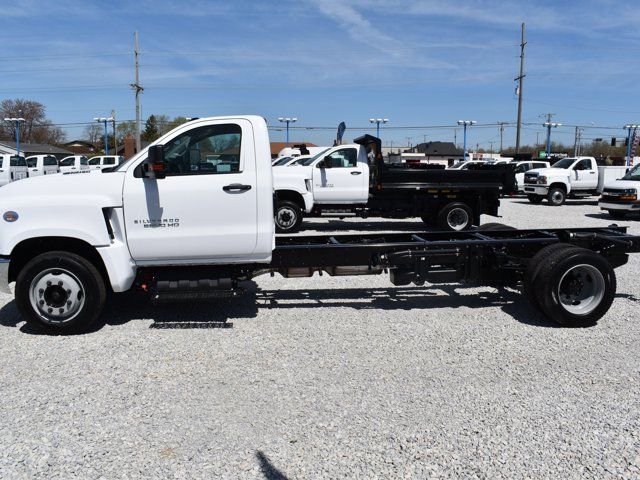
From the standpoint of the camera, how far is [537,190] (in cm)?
2286

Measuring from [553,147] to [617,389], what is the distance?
103m

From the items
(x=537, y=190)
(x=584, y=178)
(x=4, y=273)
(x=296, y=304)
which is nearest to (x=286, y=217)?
(x=296, y=304)

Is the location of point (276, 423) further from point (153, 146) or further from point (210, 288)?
point (153, 146)

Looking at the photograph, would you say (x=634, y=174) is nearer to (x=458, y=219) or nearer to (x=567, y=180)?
(x=567, y=180)

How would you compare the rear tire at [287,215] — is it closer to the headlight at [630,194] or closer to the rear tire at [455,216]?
the rear tire at [455,216]

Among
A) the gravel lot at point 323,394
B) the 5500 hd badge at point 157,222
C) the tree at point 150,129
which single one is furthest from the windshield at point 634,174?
the tree at point 150,129

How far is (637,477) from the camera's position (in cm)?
324

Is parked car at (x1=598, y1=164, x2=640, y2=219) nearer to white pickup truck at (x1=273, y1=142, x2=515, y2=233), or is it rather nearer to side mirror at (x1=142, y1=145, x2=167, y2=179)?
white pickup truck at (x1=273, y1=142, x2=515, y2=233)

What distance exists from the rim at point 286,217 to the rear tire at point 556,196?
544 inches

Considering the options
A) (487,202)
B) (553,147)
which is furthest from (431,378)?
(553,147)

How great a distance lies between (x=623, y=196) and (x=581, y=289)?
12.4 metres

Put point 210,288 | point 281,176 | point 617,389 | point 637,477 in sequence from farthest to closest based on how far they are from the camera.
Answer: point 281,176 < point 210,288 < point 617,389 < point 637,477

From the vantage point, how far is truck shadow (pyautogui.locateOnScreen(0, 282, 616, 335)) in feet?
20.1

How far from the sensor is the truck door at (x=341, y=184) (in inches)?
562
